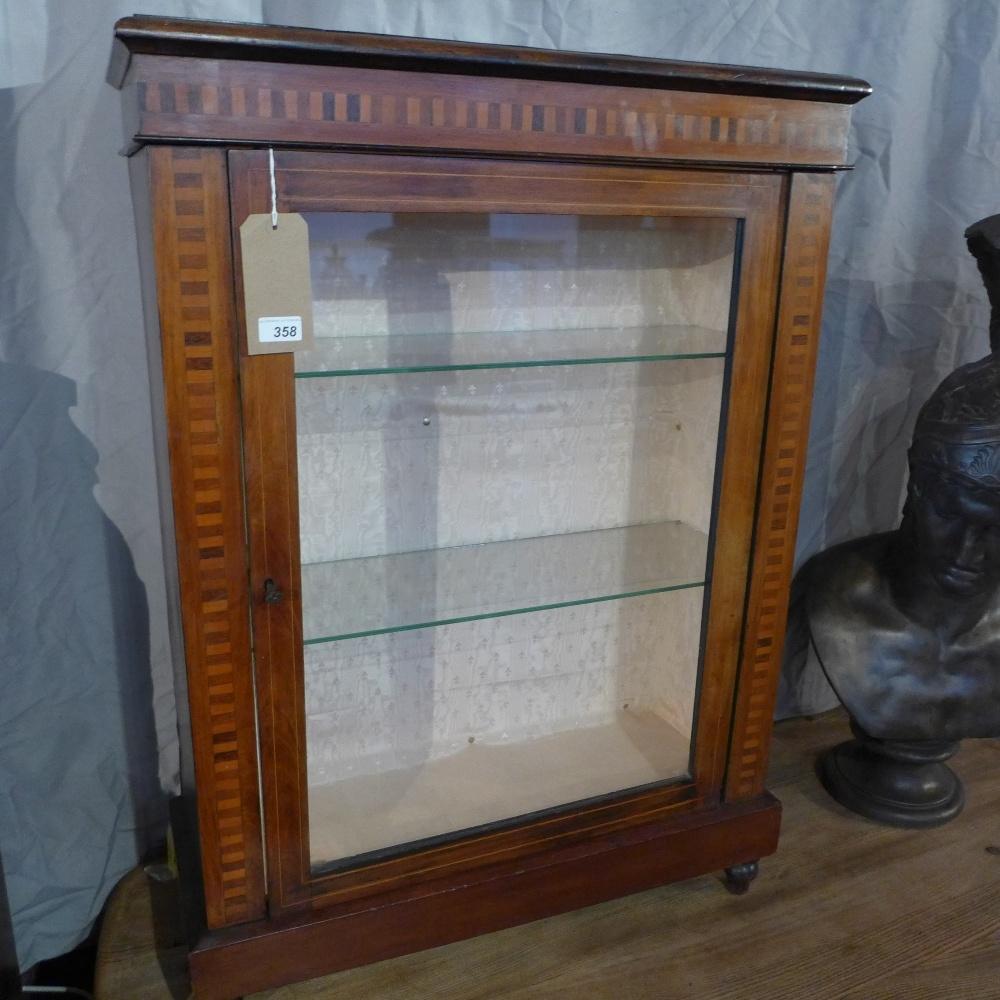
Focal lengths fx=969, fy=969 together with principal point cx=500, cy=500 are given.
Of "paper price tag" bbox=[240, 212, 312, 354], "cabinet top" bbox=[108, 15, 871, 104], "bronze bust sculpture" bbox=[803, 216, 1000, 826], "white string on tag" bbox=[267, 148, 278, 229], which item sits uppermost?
"cabinet top" bbox=[108, 15, 871, 104]

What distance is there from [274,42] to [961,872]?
53.0 inches

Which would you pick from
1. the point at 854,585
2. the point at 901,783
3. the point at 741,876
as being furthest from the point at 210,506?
the point at 901,783

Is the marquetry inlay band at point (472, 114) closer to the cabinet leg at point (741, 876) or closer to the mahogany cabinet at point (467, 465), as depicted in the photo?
the mahogany cabinet at point (467, 465)

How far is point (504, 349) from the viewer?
111cm

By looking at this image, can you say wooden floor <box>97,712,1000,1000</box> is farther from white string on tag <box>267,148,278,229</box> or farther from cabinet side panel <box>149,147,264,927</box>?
white string on tag <box>267,148,278,229</box>

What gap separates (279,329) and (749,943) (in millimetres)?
949

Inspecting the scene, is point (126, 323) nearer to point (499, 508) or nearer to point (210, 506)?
point (210, 506)

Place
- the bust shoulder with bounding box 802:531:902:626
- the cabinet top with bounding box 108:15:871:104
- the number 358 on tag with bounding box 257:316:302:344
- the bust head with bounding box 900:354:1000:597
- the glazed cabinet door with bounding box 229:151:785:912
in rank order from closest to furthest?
the cabinet top with bounding box 108:15:871:104
the number 358 on tag with bounding box 257:316:302:344
the glazed cabinet door with bounding box 229:151:785:912
the bust head with bounding box 900:354:1000:597
the bust shoulder with bounding box 802:531:902:626

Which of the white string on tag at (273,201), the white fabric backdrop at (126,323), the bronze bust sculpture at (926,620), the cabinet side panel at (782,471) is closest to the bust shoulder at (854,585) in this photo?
the bronze bust sculpture at (926,620)

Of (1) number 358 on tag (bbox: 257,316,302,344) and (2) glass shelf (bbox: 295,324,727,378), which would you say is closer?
(1) number 358 on tag (bbox: 257,316,302,344)

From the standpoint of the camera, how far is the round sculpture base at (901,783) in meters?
1.43

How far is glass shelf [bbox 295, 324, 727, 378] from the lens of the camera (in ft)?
3.33

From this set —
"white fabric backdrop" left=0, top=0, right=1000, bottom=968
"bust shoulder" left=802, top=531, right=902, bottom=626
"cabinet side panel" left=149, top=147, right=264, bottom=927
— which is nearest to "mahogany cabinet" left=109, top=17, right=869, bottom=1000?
"cabinet side panel" left=149, top=147, right=264, bottom=927

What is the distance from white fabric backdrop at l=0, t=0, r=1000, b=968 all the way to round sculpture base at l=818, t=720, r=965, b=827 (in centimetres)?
36
